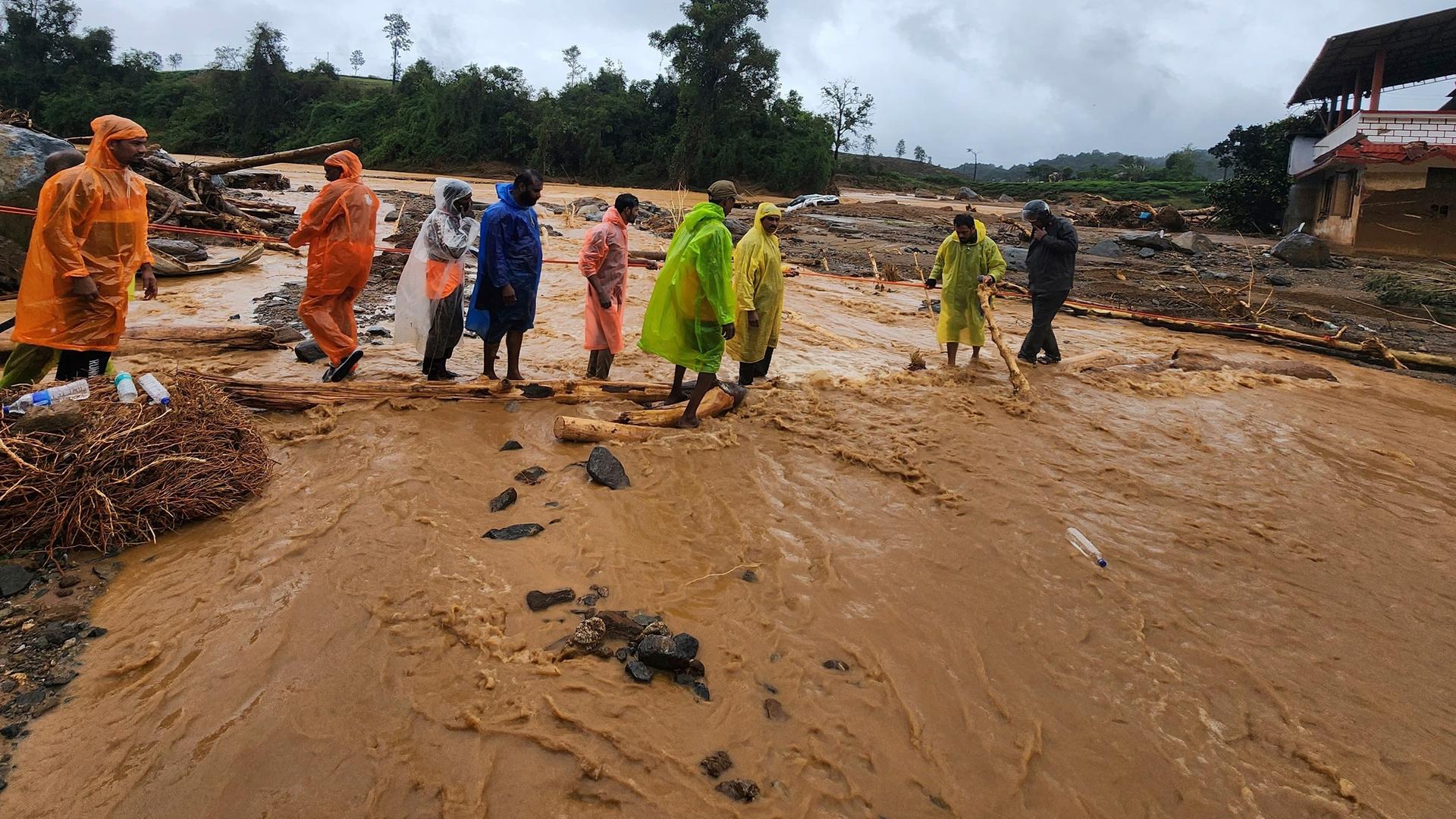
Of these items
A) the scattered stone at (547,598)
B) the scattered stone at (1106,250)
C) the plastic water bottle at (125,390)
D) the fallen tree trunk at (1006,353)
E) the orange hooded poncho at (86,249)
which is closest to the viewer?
the scattered stone at (547,598)

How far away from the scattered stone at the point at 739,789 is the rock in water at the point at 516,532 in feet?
5.39

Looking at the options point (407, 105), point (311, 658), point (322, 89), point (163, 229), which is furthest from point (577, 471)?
point (322, 89)

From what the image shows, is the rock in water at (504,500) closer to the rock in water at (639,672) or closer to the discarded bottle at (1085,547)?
the rock in water at (639,672)

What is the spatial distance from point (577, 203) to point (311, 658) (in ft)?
66.2

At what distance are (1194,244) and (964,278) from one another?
14.9 metres

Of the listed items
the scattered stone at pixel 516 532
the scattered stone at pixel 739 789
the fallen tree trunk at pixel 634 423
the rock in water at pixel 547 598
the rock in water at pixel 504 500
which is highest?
the fallen tree trunk at pixel 634 423

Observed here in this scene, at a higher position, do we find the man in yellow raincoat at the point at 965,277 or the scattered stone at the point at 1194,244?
the scattered stone at the point at 1194,244

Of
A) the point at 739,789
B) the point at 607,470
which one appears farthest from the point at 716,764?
the point at 607,470

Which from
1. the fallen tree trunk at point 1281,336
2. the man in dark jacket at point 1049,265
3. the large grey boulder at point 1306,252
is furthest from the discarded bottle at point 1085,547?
the large grey boulder at point 1306,252

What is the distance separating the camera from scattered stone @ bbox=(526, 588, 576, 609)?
9.55ft

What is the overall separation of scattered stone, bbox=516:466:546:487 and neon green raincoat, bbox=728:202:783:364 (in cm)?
215

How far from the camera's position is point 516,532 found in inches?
136

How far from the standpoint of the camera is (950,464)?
16.2 ft

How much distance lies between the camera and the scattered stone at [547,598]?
2.91 metres
